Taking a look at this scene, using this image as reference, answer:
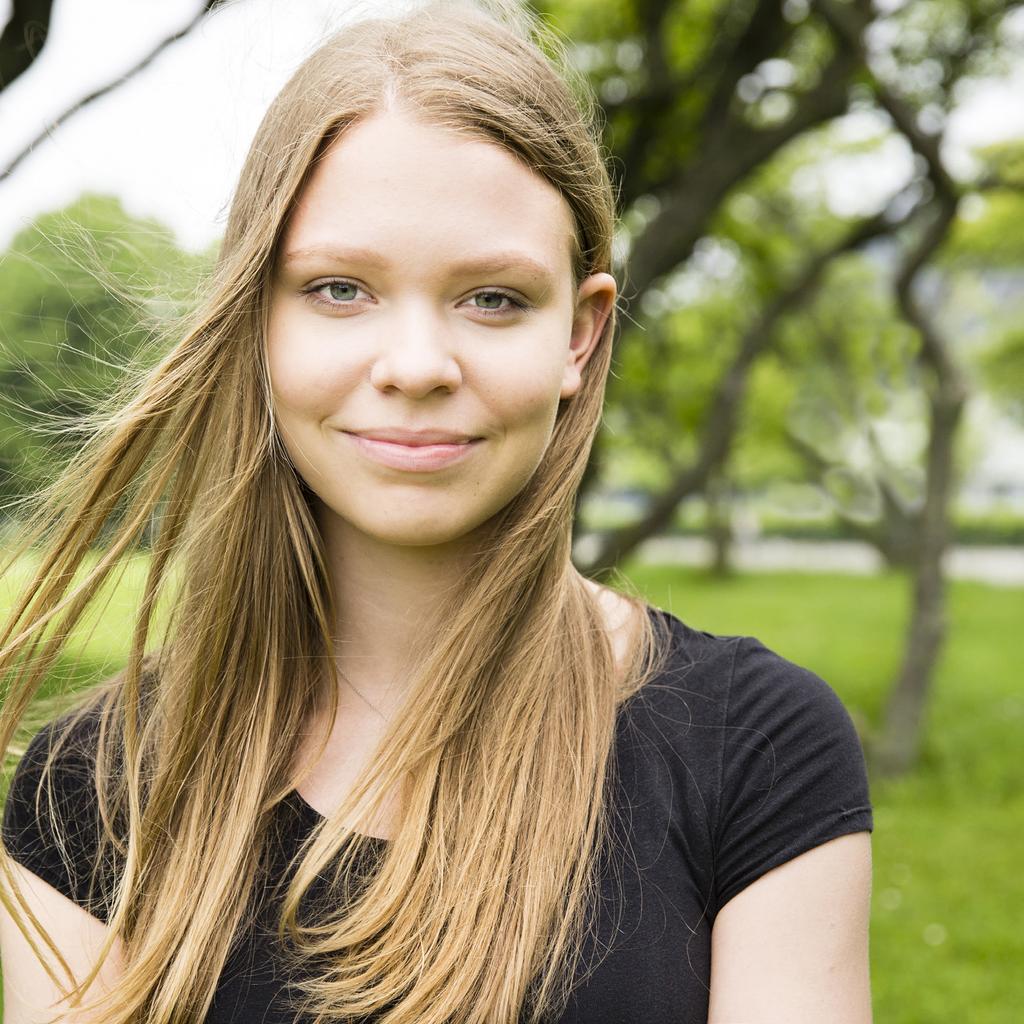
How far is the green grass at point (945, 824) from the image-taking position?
5348mm

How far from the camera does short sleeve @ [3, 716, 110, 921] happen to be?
75.4 inches

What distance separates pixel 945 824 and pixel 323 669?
6.33m

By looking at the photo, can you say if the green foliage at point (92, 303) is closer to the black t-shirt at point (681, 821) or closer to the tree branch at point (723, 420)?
the black t-shirt at point (681, 821)

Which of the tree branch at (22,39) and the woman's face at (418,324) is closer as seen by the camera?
the woman's face at (418,324)

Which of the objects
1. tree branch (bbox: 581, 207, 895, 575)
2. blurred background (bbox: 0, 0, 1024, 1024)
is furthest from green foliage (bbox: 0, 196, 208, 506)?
tree branch (bbox: 581, 207, 895, 575)

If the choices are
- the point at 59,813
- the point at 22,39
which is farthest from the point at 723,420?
the point at 59,813

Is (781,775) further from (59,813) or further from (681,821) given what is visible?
(59,813)

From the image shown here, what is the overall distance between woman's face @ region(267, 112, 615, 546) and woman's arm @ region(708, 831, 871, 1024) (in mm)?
638

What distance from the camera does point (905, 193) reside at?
778 cm

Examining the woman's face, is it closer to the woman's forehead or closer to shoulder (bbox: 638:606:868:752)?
the woman's forehead

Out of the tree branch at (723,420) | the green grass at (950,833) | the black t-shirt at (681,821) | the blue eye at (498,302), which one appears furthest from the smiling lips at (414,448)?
the tree branch at (723,420)

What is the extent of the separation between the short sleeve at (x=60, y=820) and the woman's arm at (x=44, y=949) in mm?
17

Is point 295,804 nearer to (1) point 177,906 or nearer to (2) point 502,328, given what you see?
(1) point 177,906

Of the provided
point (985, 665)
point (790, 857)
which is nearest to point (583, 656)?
point (790, 857)
